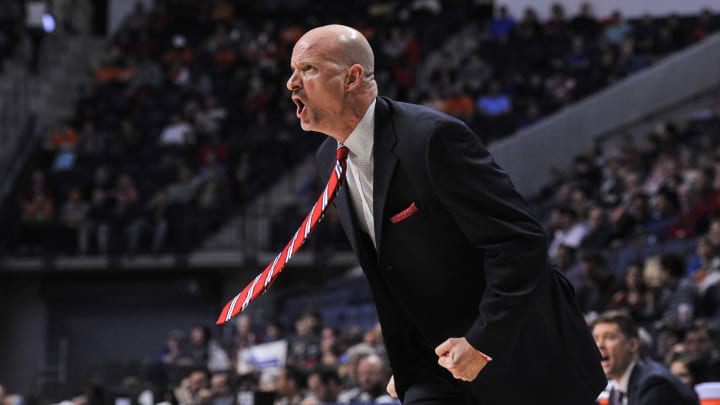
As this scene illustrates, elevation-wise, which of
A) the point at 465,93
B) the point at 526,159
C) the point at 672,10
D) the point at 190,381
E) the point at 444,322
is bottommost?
the point at 190,381

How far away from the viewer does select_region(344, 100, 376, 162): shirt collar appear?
2996 millimetres

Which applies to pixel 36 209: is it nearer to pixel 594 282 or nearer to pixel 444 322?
pixel 594 282

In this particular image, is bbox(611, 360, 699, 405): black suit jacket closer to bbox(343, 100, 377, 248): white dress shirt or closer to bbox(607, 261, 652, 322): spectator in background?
bbox(343, 100, 377, 248): white dress shirt

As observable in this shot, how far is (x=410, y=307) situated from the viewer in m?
2.97

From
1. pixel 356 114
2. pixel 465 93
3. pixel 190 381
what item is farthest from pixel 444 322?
pixel 465 93

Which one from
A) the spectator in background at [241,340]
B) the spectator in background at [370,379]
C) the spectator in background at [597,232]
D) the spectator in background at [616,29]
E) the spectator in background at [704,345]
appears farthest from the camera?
the spectator in background at [616,29]

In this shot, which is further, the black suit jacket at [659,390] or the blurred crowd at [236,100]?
the blurred crowd at [236,100]

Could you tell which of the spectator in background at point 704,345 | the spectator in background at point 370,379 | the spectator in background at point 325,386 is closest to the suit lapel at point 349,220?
the spectator in background at point 704,345

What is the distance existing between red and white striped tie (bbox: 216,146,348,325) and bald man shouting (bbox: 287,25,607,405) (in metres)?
0.05

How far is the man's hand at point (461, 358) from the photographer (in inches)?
108

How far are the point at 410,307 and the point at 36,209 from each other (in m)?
16.8

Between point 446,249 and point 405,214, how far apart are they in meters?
0.13

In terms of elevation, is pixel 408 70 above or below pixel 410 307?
above

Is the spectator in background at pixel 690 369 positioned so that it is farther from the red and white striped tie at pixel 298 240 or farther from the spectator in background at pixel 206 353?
the spectator in background at pixel 206 353
